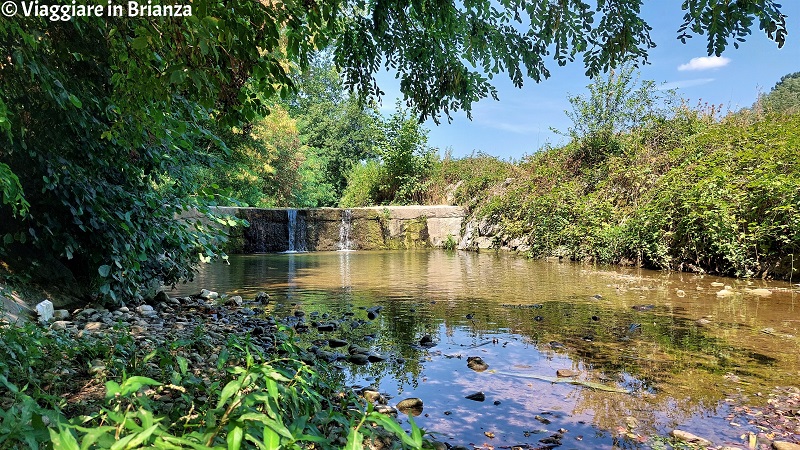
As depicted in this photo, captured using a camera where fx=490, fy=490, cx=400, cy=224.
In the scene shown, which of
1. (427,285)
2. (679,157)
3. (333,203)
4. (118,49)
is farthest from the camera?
(333,203)

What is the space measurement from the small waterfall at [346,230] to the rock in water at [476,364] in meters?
13.1

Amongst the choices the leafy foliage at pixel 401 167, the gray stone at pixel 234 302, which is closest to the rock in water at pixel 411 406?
the gray stone at pixel 234 302

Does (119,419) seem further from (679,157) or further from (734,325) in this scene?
(679,157)

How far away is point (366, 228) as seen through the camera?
54.0 feet

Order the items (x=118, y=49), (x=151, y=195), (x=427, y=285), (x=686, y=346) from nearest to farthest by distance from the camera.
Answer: (x=118, y=49)
(x=686, y=346)
(x=151, y=195)
(x=427, y=285)

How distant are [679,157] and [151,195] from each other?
951 centimetres

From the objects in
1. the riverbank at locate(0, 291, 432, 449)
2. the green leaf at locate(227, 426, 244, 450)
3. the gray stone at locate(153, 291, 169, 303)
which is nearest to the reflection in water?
the riverbank at locate(0, 291, 432, 449)

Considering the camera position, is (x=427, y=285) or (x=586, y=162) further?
(x=586, y=162)

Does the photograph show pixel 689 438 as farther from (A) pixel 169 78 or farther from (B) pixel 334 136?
(B) pixel 334 136

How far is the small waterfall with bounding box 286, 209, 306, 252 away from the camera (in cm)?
1569

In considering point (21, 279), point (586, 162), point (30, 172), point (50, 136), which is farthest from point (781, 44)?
point (586, 162)

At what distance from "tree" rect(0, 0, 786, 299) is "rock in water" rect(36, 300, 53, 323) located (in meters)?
0.42

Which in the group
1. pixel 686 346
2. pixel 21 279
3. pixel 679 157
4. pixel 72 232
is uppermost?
pixel 679 157

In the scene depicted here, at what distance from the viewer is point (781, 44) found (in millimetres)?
2254
